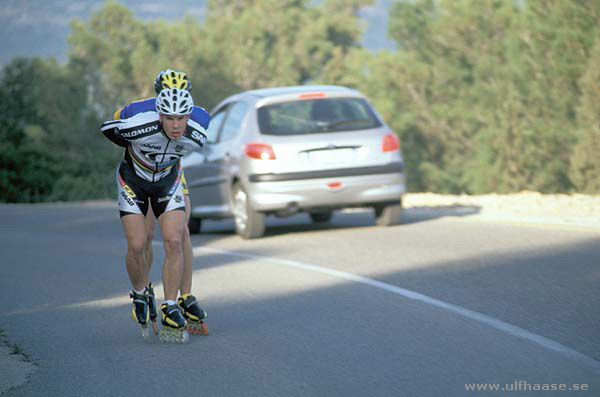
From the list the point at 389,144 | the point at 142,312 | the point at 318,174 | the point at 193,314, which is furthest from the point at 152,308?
the point at 389,144

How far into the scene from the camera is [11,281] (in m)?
11.6

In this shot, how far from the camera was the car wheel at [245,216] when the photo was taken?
A: 46.8 ft

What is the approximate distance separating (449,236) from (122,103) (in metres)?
53.5

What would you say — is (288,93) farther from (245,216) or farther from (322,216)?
(322,216)

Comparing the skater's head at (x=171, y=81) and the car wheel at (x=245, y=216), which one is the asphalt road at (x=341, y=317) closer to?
the car wheel at (x=245, y=216)

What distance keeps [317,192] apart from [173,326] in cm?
677

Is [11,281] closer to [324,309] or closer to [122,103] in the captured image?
[324,309]

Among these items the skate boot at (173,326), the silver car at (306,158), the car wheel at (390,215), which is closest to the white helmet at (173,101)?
the skate boot at (173,326)

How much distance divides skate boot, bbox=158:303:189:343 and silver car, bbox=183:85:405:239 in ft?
21.6

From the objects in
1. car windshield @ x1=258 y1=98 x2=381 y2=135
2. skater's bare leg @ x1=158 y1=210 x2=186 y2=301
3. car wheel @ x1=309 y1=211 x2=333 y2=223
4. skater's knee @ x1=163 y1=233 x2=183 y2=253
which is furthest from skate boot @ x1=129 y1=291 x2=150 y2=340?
car wheel @ x1=309 y1=211 x2=333 y2=223

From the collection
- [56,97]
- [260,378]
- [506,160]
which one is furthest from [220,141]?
[56,97]

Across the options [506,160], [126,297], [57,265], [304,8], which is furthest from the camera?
[304,8]

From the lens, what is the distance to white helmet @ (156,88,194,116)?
7203mm
